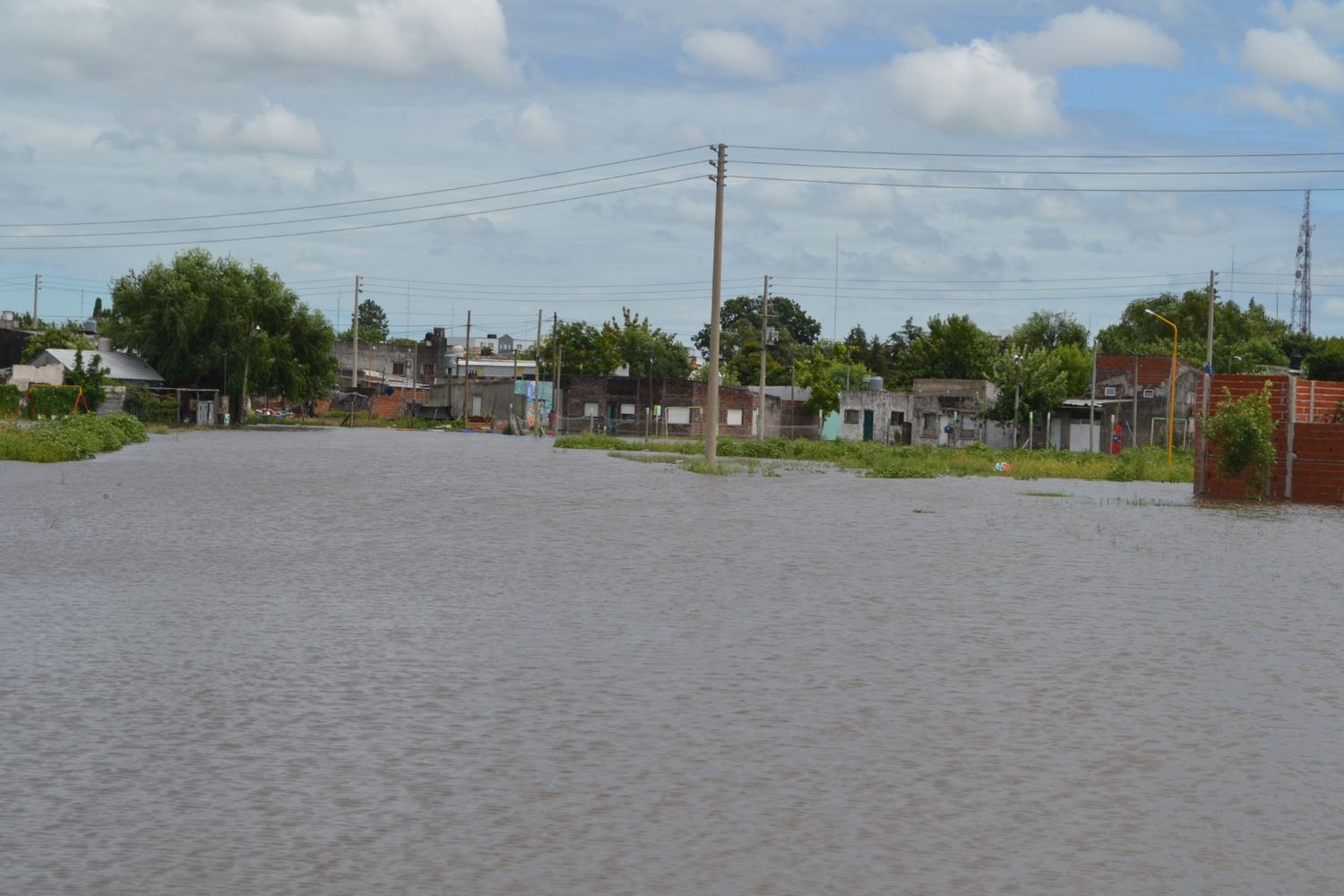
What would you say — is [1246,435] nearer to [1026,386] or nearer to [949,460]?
[949,460]

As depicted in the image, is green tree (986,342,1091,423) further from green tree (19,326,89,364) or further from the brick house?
green tree (19,326,89,364)

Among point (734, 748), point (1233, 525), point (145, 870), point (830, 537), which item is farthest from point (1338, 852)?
point (1233, 525)

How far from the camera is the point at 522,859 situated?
709 cm

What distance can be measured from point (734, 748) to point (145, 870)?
149 inches

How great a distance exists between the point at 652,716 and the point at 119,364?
2971 inches


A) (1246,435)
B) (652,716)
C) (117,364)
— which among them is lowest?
(652,716)

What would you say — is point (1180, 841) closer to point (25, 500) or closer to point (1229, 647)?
point (1229, 647)

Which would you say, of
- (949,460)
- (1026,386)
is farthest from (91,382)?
(1026,386)

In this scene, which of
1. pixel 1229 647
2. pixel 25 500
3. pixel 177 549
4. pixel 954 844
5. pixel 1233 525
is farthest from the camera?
pixel 1233 525

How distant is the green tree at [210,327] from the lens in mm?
79938

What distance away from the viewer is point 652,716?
33.9 ft

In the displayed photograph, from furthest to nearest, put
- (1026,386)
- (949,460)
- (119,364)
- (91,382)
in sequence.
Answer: (1026,386) < (119,364) < (91,382) < (949,460)

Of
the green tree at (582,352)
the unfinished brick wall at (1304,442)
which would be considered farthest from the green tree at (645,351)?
the unfinished brick wall at (1304,442)

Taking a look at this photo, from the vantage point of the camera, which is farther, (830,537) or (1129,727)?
(830,537)
